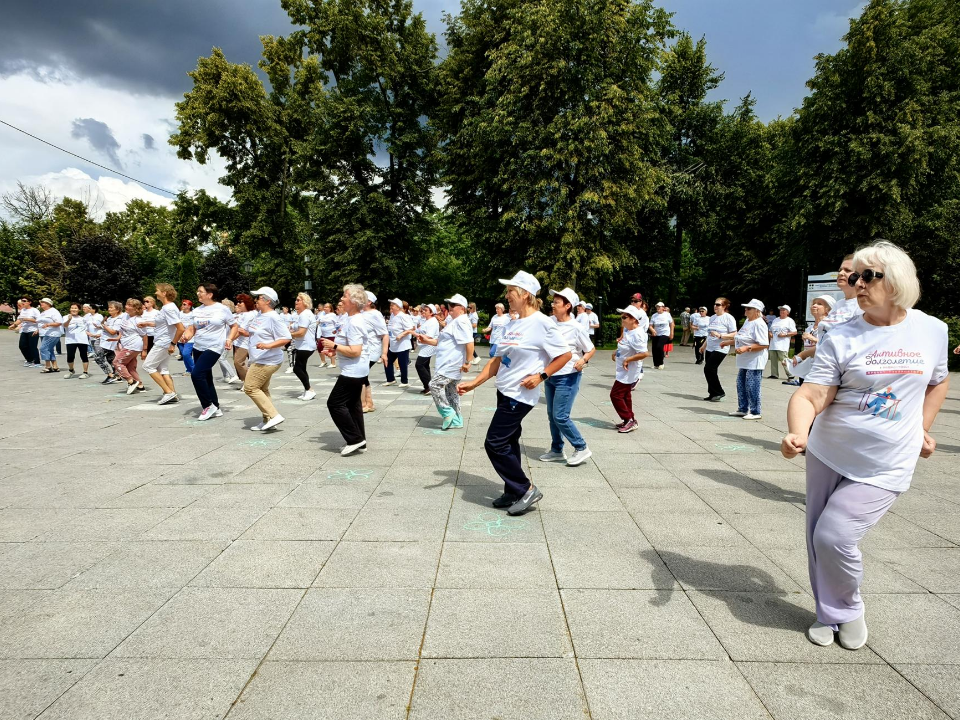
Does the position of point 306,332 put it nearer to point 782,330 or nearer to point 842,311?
point 842,311

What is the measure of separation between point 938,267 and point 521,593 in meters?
28.2

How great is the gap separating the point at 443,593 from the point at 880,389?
240cm

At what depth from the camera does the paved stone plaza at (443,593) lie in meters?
2.30

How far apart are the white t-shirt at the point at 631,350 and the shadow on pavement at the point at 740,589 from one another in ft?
13.5

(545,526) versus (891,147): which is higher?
(891,147)

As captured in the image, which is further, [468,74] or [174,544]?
[468,74]

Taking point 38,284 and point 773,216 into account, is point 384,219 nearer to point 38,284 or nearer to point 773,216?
point 773,216

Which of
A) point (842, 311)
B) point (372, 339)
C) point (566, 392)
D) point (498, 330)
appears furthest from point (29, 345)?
point (842, 311)

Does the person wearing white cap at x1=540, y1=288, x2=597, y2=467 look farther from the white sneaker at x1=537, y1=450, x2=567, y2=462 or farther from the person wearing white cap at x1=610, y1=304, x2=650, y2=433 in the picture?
the person wearing white cap at x1=610, y1=304, x2=650, y2=433

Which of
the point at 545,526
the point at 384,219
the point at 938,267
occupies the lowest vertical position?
the point at 545,526

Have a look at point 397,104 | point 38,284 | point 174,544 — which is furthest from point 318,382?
point 38,284

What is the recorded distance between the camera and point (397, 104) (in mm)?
29984

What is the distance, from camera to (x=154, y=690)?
233cm

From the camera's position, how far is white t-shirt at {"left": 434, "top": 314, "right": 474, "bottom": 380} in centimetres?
791
